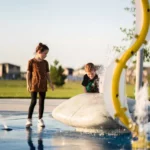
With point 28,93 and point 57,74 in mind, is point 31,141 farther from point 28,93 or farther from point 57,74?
point 57,74

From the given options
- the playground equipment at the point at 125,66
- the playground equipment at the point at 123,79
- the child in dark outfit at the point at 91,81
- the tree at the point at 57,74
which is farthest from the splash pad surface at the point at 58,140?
the tree at the point at 57,74

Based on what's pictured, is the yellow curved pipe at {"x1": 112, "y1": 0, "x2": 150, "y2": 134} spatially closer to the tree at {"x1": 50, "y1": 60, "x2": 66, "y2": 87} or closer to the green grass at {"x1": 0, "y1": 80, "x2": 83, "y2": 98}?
the green grass at {"x1": 0, "y1": 80, "x2": 83, "y2": 98}

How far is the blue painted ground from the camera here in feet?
20.0

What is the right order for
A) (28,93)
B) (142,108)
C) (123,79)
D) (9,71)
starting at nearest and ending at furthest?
(123,79)
(142,108)
(28,93)
(9,71)

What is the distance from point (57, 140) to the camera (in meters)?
6.77

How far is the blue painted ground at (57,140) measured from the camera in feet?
20.0

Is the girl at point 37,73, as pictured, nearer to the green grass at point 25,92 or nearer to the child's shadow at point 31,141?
the child's shadow at point 31,141

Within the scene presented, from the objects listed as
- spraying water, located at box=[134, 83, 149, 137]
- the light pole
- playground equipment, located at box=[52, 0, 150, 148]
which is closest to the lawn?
the light pole

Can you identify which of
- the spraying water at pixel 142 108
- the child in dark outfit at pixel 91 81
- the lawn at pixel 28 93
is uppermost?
the child in dark outfit at pixel 91 81

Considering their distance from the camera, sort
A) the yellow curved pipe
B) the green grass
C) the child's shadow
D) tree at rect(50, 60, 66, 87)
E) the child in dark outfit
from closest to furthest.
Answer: the child's shadow
the yellow curved pipe
the child in dark outfit
the green grass
tree at rect(50, 60, 66, 87)

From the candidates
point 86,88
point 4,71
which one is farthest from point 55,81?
point 4,71

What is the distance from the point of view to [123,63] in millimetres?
6273

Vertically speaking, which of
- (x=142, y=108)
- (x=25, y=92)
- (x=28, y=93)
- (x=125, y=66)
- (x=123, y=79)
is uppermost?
(x=125, y=66)

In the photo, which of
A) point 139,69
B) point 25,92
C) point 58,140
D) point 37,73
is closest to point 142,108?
point 58,140
